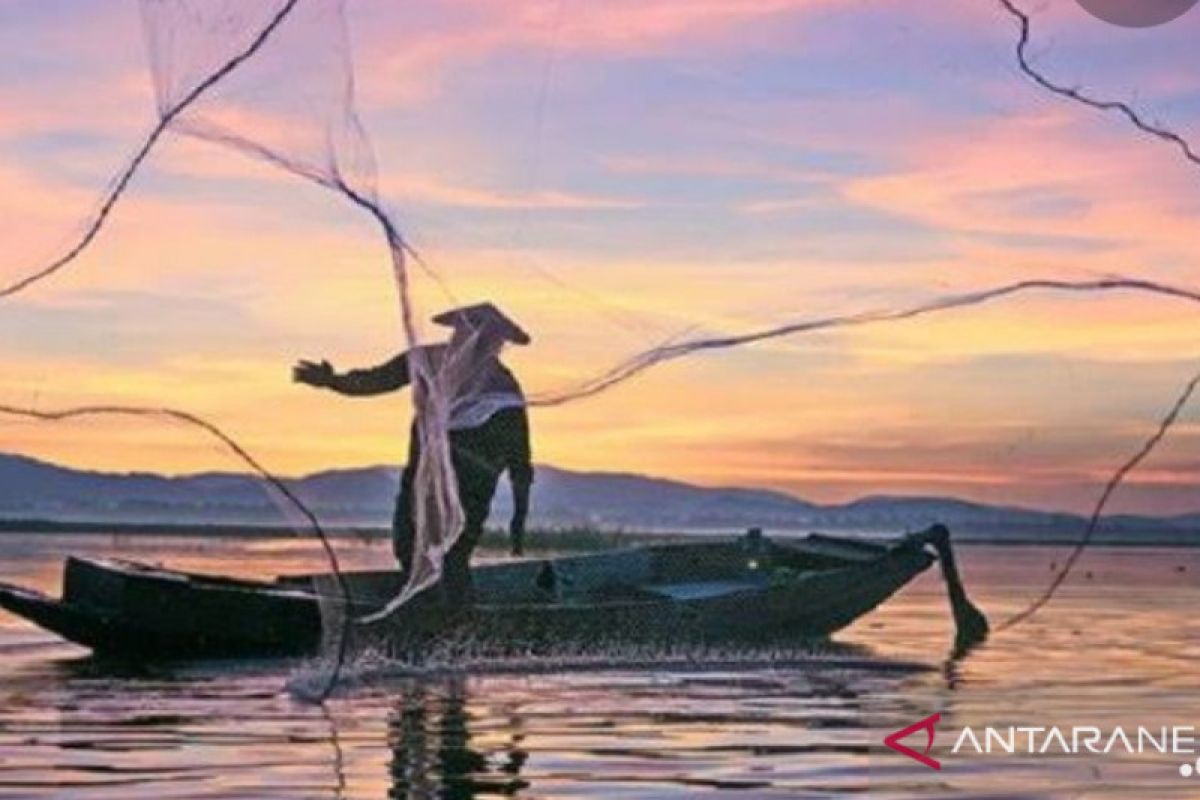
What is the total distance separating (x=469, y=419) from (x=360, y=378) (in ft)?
5.42

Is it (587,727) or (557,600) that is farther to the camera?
(557,600)

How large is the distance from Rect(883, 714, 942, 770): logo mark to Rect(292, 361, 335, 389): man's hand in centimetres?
563

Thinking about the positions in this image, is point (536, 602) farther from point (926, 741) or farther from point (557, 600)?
point (926, 741)

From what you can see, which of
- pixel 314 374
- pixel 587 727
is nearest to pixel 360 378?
pixel 314 374

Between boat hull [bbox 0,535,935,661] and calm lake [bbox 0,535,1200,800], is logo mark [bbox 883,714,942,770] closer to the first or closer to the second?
calm lake [bbox 0,535,1200,800]

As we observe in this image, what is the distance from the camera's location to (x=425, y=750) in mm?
15008

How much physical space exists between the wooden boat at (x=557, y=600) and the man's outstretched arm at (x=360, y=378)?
1.87 m

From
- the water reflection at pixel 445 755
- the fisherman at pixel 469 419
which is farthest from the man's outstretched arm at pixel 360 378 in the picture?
the water reflection at pixel 445 755

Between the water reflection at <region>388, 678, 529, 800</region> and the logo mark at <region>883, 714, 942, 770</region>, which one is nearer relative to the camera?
the water reflection at <region>388, 678, 529, 800</region>

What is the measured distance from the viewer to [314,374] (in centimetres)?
1978

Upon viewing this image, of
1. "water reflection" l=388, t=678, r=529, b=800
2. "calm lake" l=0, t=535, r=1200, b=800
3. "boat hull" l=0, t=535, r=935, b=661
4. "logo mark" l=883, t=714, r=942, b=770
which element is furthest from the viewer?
"boat hull" l=0, t=535, r=935, b=661

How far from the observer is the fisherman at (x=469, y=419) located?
18.7 meters

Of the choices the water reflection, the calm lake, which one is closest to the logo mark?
the calm lake

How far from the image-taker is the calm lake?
1354cm
